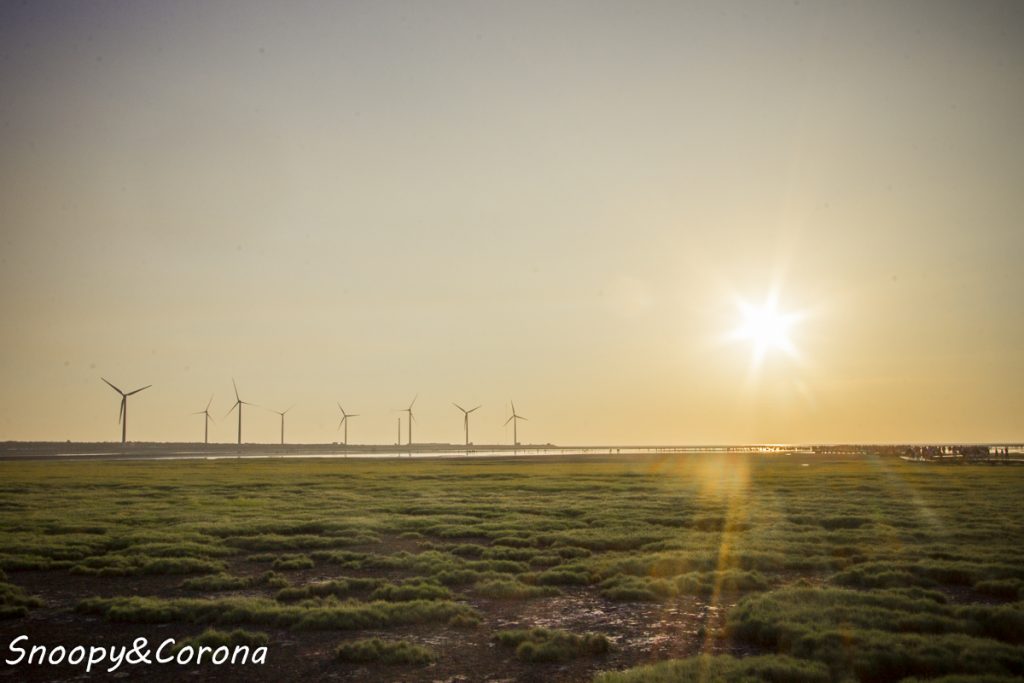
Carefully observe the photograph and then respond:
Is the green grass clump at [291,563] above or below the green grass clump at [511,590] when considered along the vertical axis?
above

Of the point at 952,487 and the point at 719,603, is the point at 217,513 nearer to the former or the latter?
the point at 719,603

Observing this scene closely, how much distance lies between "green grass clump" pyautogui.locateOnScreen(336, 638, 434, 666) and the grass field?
0.06 m

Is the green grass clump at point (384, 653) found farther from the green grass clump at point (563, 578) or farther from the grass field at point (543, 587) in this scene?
the green grass clump at point (563, 578)

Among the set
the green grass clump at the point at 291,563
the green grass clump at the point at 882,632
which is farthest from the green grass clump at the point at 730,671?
the green grass clump at the point at 291,563

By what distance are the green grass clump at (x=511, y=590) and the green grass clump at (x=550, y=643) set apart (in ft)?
14.9

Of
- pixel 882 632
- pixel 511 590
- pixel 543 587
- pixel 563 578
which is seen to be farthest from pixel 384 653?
pixel 882 632

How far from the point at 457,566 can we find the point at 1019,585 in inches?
713

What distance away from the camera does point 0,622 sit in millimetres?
20391

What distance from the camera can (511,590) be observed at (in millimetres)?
23891

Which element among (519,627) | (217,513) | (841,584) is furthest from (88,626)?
(217,513)

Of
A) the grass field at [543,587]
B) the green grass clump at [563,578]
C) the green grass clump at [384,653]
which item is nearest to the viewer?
the grass field at [543,587]

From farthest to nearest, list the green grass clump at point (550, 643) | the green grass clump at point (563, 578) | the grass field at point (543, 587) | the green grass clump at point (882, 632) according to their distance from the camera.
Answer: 1. the green grass clump at point (563, 578)
2. the green grass clump at point (550, 643)
3. the grass field at point (543, 587)
4. the green grass clump at point (882, 632)

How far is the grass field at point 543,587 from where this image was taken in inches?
655

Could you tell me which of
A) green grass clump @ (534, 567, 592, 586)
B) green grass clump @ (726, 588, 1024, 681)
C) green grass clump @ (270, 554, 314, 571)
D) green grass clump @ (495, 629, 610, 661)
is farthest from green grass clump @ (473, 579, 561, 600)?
green grass clump @ (270, 554, 314, 571)
